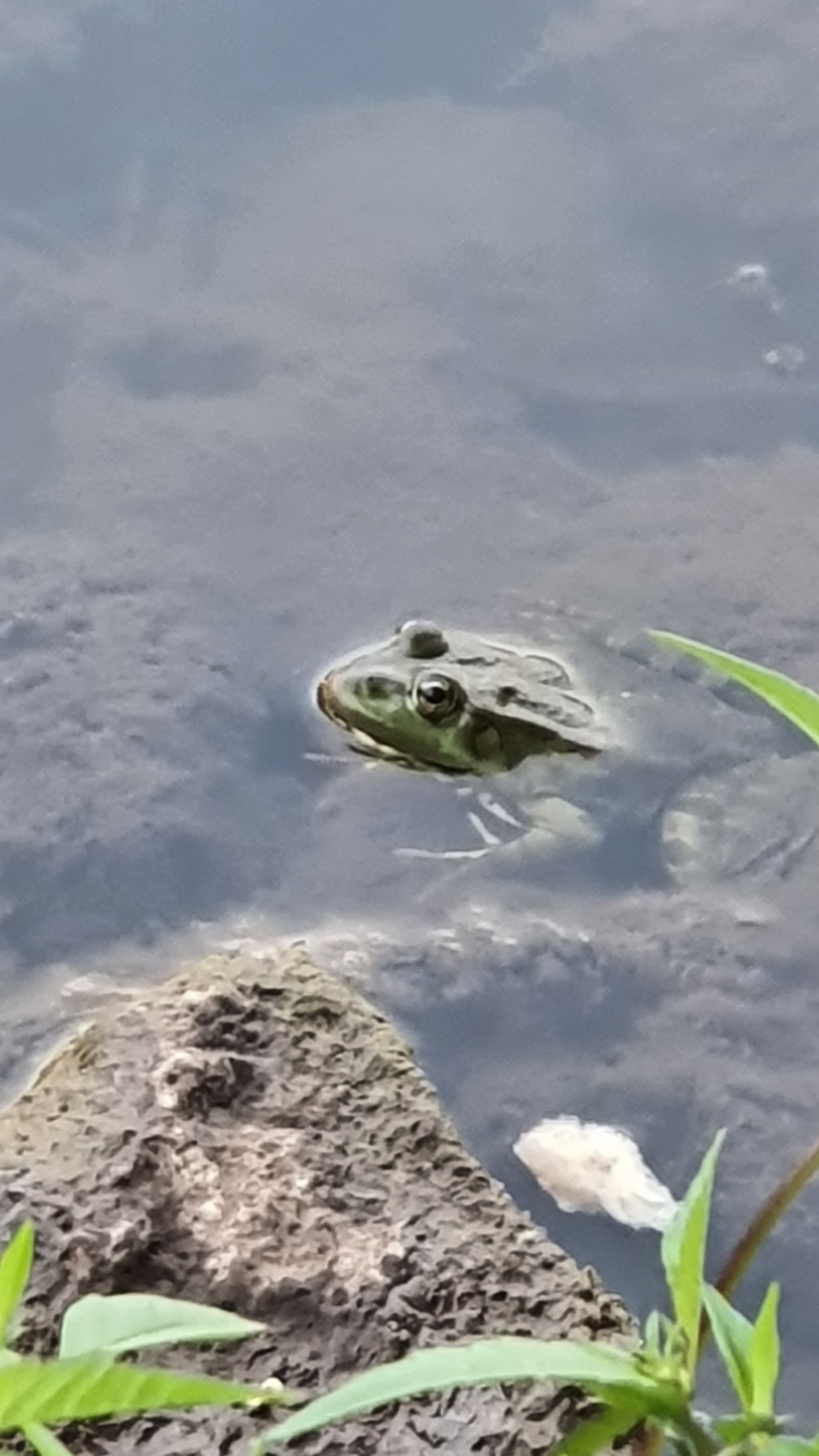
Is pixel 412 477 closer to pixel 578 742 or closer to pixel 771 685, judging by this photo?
pixel 578 742

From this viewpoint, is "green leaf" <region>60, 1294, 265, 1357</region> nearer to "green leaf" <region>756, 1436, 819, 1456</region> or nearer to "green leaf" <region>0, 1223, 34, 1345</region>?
"green leaf" <region>0, 1223, 34, 1345</region>

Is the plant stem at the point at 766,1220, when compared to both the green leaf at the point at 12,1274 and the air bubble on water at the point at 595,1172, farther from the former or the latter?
the air bubble on water at the point at 595,1172

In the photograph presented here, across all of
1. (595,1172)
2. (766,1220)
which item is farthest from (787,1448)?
(595,1172)

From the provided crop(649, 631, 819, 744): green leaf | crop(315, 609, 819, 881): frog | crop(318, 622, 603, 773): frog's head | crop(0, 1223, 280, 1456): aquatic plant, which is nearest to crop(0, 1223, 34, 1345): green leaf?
crop(0, 1223, 280, 1456): aquatic plant

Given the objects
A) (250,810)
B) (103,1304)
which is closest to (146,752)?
(250,810)

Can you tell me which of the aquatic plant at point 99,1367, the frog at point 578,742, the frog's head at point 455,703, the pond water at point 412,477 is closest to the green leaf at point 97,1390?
the aquatic plant at point 99,1367

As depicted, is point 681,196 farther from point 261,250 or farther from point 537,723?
point 537,723
